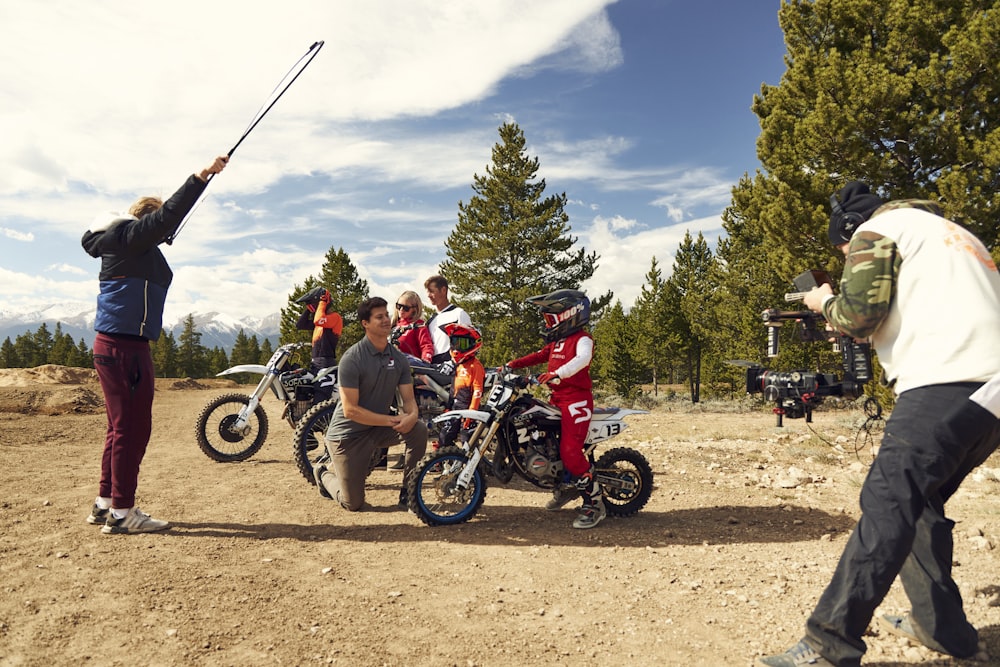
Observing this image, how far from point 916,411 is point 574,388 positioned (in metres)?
3.05

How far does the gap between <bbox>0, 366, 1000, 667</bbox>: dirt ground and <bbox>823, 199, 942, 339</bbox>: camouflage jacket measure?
166 cm

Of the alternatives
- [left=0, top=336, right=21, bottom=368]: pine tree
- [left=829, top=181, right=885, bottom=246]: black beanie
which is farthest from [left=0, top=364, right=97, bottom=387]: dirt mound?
[left=0, top=336, right=21, bottom=368]: pine tree

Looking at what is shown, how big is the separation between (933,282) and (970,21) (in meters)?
12.9

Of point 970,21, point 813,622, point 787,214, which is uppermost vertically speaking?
point 970,21

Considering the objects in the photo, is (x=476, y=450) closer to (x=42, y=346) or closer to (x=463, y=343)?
(x=463, y=343)

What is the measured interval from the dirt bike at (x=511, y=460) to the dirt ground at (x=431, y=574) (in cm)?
23

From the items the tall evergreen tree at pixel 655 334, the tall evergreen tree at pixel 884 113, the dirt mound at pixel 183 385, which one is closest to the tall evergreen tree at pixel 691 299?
the tall evergreen tree at pixel 655 334

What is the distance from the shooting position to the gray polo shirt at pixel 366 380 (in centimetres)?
544

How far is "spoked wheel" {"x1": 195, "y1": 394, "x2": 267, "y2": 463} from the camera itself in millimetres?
8020

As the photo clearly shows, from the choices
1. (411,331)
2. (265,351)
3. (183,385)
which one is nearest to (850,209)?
(411,331)

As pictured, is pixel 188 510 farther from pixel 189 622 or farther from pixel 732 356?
pixel 732 356

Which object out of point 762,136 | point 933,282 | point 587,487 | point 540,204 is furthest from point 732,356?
point 933,282

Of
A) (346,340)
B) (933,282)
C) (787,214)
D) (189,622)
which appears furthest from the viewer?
(346,340)

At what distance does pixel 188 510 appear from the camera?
5.75m
